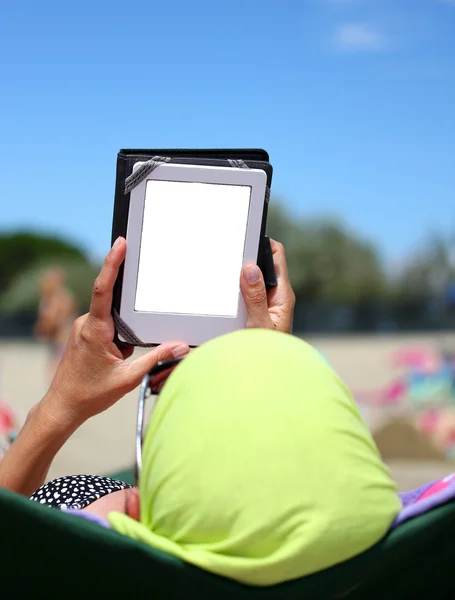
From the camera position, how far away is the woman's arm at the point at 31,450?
1.68m

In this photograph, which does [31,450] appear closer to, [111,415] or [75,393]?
[75,393]

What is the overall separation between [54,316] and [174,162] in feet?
33.7

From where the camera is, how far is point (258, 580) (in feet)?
3.43

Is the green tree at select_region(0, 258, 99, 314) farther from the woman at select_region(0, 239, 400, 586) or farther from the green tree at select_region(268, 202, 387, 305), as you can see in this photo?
the woman at select_region(0, 239, 400, 586)

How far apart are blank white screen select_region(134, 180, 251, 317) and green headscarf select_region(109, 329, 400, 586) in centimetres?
55

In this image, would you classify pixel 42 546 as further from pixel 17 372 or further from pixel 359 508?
pixel 17 372

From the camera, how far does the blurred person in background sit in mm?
11320

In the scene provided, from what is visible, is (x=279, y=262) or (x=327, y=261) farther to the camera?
(x=327, y=261)

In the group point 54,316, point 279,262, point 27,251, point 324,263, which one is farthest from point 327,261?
point 279,262

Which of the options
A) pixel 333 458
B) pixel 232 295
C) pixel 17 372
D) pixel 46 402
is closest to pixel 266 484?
pixel 333 458

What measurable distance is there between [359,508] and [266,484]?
5.6 inches

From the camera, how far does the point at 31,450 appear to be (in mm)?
1684

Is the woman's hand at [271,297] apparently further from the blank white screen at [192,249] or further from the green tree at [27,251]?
the green tree at [27,251]

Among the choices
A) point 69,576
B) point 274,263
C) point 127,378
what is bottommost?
point 69,576
